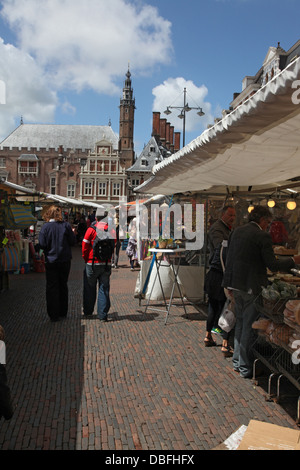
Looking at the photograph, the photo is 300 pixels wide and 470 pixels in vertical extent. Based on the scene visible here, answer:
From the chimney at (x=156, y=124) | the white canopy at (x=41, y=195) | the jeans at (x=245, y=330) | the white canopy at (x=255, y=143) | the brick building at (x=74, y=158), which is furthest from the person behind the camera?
the chimney at (x=156, y=124)

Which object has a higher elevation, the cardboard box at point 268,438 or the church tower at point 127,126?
the church tower at point 127,126

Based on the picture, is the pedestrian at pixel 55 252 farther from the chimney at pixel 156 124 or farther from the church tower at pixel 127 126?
the church tower at pixel 127 126

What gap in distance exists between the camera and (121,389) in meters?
4.04

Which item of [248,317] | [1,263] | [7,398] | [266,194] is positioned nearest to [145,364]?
[248,317]

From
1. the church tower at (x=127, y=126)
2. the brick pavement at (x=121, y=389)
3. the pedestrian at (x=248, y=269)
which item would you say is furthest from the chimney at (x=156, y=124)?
the pedestrian at (x=248, y=269)

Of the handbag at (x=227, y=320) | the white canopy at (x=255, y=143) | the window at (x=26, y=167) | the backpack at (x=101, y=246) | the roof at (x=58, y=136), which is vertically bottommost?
the handbag at (x=227, y=320)

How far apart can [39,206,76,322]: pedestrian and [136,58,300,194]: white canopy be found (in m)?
1.78

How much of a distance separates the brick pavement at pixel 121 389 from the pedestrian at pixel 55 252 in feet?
1.14

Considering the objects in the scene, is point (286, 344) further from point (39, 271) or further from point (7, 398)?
point (39, 271)

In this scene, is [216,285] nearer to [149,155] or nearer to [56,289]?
[56,289]

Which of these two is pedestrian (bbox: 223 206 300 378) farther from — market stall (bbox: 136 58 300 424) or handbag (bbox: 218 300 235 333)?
handbag (bbox: 218 300 235 333)

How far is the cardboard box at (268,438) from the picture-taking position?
2357 millimetres

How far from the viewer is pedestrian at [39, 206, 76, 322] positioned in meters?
6.53

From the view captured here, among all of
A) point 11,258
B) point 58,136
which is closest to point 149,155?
point 58,136
